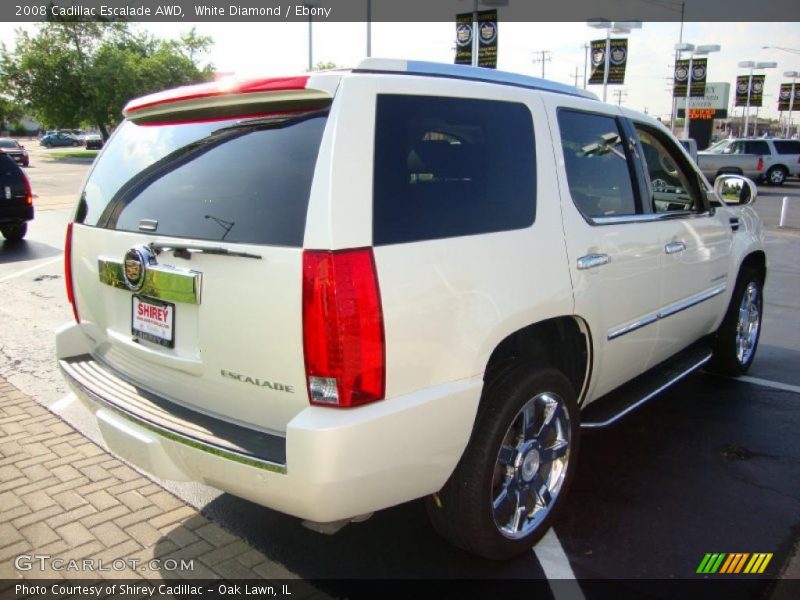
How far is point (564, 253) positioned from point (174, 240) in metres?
1.64

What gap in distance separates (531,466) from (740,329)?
309 centimetres

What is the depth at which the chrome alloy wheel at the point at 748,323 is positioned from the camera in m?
5.21

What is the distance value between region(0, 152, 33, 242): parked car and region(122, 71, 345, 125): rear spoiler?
31.1 feet

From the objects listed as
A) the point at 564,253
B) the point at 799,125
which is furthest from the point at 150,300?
the point at 799,125

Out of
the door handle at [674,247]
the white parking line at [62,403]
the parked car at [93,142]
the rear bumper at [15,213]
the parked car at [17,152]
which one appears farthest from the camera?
the parked car at [93,142]

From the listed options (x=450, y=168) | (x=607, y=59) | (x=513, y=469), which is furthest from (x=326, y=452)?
(x=607, y=59)

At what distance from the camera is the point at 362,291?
2182 mm

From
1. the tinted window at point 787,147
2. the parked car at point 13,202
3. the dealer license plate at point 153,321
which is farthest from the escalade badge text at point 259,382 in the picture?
the tinted window at point 787,147

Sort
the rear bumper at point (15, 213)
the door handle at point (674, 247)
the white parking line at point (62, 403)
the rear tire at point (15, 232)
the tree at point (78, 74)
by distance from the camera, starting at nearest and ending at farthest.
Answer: the door handle at point (674, 247) → the white parking line at point (62, 403) → the rear bumper at point (15, 213) → the rear tire at point (15, 232) → the tree at point (78, 74)

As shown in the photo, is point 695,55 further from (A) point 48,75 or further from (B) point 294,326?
(A) point 48,75

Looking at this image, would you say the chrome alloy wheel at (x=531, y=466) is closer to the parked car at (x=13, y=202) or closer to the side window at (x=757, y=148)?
the parked car at (x=13, y=202)

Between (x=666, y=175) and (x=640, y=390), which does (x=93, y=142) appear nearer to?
(x=666, y=175)

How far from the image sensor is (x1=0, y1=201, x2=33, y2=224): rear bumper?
1096 centimetres

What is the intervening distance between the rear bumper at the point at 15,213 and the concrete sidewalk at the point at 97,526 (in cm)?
835
